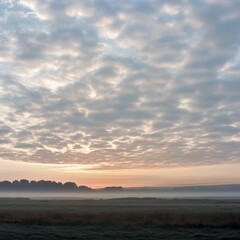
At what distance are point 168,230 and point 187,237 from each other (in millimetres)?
2854

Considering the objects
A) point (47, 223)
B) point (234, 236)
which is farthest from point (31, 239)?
point (234, 236)

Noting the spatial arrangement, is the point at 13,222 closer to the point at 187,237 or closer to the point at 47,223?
the point at 47,223

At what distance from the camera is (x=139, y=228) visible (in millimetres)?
30094

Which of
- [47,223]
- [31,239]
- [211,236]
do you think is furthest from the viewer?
[47,223]

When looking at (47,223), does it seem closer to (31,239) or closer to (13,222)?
(13,222)

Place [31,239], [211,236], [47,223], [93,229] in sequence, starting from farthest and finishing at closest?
[47,223], [93,229], [211,236], [31,239]

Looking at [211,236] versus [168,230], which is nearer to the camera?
[211,236]

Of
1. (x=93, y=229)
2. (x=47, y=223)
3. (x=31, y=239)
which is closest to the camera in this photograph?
(x=31, y=239)

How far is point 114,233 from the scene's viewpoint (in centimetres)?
2764

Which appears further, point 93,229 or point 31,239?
point 93,229

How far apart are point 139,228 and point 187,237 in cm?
444

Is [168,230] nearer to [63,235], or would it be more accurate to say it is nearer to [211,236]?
[211,236]

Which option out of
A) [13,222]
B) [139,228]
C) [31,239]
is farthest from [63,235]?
[13,222]

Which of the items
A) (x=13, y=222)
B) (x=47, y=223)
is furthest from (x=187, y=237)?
(x=13, y=222)
